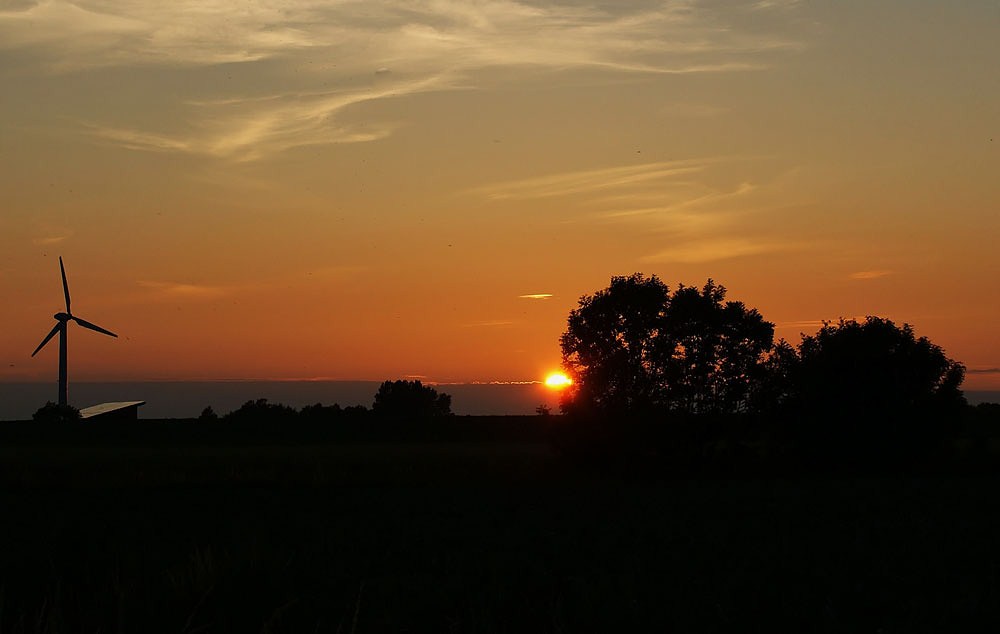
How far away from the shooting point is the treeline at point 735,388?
67.2 m

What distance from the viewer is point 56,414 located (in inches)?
4663

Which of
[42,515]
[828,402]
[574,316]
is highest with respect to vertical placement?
[574,316]

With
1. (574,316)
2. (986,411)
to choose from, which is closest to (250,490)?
(574,316)

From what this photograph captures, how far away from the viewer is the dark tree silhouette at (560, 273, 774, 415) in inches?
2660

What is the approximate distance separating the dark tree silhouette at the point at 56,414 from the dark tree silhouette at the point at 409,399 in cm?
6348

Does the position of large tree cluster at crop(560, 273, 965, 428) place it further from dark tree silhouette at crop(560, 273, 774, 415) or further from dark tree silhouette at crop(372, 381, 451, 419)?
dark tree silhouette at crop(372, 381, 451, 419)

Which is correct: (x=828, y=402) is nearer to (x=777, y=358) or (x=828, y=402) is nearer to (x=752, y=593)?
(x=777, y=358)

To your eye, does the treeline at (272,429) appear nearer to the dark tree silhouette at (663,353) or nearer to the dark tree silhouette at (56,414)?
the dark tree silhouette at (56,414)

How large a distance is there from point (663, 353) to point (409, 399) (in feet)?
378

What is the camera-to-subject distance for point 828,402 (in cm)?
6744

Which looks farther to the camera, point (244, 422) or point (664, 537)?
point (244, 422)

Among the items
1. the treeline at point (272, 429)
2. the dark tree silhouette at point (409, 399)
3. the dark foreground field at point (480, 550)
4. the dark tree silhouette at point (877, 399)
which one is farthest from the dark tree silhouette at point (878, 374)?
the dark tree silhouette at point (409, 399)

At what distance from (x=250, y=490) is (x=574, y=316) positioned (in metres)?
22.9

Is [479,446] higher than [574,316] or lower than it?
lower
